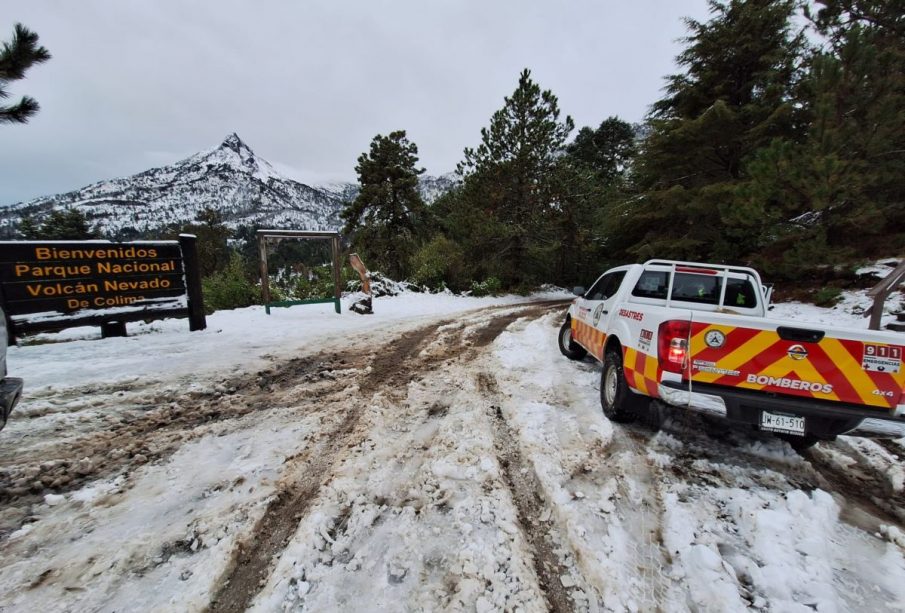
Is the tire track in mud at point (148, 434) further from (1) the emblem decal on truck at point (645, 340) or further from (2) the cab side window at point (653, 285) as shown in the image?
(2) the cab side window at point (653, 285)

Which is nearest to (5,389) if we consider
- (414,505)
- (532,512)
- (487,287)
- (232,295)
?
(414,505)

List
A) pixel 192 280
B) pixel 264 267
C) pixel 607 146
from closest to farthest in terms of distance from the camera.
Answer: pixel 192 280
pixel 264 267
pixel 607 146

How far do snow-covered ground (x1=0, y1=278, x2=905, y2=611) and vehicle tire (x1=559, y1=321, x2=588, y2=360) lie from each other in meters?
1.60

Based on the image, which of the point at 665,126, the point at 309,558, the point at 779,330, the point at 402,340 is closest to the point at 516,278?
the point at 665,126

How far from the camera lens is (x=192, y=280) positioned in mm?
7117

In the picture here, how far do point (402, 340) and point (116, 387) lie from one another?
4.25 metres

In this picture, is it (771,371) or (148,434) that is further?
(148,434)

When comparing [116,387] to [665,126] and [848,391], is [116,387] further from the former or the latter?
[665,126]

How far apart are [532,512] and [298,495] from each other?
1.66m

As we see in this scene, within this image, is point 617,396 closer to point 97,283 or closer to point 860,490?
point 860,490

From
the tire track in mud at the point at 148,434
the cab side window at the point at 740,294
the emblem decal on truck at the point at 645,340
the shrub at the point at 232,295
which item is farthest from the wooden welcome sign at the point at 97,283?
the cab side window at the point at 740,294

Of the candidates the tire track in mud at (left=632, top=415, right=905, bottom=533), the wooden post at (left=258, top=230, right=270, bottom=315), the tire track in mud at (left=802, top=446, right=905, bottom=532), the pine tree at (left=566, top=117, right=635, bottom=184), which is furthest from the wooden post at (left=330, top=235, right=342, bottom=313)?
the pine tree at (left=566, top=117, right=635, bottom=184)

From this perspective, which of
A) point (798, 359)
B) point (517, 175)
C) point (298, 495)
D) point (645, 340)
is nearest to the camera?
point (298, 495)

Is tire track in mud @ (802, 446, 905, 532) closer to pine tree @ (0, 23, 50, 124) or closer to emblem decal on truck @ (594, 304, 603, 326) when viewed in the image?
emblem decal on truck @ (594, 304, 603, 326)
